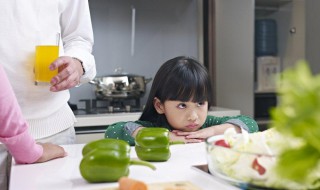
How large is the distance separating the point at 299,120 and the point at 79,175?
1.86 ft

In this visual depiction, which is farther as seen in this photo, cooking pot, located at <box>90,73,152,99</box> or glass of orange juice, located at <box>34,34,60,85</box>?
cooking pot, located at <box>90,73,152,99</box>

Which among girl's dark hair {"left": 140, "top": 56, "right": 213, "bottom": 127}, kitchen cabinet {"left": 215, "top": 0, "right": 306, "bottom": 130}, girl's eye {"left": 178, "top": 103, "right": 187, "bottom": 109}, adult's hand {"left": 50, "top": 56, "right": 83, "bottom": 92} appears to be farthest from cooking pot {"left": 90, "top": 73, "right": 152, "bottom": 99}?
adult's hand {"left": 50, "top": 56, "right": 83, "bottom": 92}

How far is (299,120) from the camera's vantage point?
0.98 ft

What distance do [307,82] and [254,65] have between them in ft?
8.26

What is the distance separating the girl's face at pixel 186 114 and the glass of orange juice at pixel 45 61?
0.44m

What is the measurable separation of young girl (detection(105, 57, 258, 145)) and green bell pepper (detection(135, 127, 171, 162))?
392 millimetres

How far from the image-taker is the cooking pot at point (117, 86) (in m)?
2.32

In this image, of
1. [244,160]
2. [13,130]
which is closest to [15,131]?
[13,130]

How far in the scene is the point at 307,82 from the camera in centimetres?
29

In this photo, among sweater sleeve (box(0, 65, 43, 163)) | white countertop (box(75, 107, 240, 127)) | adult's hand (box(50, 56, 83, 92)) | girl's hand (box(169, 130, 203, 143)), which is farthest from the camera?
white countertop (box(75, 107, 240, 127))

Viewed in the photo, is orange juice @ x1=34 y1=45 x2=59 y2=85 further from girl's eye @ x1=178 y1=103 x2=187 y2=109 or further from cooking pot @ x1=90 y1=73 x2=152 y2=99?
cooking pot @ x1=90 y1=73 x2=152 y2=99

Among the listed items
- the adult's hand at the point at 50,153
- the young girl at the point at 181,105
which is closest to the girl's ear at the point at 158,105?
the young girl at the point at 181,105

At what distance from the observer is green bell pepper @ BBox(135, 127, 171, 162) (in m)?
0.90

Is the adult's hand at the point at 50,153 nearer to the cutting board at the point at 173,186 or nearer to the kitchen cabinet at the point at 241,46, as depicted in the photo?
→ the cutting board at the point at 173,186
